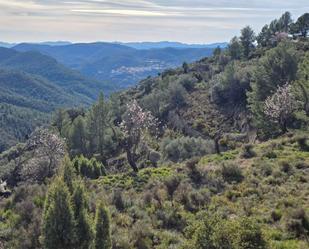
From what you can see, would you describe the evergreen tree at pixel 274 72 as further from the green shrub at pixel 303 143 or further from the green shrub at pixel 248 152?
the green shrub at pixel 248 152

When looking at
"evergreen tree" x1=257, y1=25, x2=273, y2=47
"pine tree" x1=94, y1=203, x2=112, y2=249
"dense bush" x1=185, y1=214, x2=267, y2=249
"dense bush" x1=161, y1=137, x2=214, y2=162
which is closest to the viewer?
"dense bush" x1=185, y1=214, x2=267, y2=249

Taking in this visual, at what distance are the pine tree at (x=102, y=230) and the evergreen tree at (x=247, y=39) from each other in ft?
274

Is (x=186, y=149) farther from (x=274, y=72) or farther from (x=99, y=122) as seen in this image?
(x=99, y=122)

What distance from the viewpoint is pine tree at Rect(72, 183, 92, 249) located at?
48.5ft

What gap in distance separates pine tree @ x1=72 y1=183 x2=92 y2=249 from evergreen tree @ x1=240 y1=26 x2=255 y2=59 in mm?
83275

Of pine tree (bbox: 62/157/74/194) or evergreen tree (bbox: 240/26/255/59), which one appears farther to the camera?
evergreen tree (bbox: 240/26/255/59)

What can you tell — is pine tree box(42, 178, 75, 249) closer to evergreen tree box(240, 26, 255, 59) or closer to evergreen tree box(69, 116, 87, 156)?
evergreen tree box(69, 116, 87, 156)

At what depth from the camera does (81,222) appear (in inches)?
591

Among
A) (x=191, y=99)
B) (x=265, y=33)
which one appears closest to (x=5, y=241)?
(x=191, y=99)

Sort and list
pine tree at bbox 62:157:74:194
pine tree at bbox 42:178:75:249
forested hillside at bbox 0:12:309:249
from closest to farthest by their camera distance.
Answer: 1. pine tree at bbox 42:178:75:249
2. forested hillside at bbox 0:12:309:249
3. pine tree at bbox 62:157:74:194

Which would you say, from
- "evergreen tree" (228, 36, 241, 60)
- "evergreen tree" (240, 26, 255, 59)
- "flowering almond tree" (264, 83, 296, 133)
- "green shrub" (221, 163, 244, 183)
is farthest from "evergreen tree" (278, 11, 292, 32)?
"green shrub" (221, 163, 244, 183)

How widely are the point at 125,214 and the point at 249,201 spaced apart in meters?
5.75

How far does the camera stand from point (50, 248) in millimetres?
14359

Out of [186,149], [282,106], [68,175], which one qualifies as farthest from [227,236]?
[186,149]
